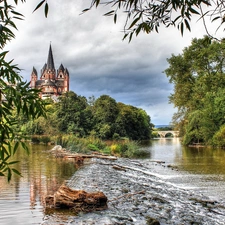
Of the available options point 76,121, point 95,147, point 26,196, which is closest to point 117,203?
point 26,196

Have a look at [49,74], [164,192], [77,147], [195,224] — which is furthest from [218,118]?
[49,74]

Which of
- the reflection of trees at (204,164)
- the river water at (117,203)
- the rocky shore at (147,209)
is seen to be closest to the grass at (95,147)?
the reflection of trees at (204,164)

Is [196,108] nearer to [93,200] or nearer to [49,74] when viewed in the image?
[93,200]

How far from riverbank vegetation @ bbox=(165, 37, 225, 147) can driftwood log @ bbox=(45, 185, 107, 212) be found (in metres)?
29.0

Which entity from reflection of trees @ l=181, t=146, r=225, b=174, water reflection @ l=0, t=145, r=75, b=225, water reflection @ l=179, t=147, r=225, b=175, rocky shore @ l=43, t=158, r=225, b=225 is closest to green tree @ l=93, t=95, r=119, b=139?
reflection of trees @ l=181, t=146, r=225, b=174

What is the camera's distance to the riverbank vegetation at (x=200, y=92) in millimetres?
35688

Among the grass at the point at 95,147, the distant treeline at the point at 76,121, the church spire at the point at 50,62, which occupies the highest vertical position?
the church spire at the point at 50,62

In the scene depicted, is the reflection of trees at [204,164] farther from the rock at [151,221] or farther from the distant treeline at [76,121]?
the distant treeline at [76,121]

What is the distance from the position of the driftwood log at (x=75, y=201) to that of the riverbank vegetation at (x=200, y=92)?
2903cm

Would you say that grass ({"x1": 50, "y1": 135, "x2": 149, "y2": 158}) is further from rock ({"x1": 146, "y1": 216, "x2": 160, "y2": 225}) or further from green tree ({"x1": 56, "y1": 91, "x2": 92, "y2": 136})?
rock ({"x1": 146, "y1": 216, "x2": 160, "y2": 225})

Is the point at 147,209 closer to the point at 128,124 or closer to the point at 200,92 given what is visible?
the point at 200,92

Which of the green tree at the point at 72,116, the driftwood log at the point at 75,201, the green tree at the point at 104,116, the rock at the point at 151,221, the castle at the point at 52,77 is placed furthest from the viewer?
the castle at the point at 52,77

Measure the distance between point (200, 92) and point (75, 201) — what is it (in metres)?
33.8

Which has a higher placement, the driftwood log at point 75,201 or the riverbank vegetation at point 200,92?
the riverbank vegetation at point 200,92
